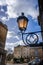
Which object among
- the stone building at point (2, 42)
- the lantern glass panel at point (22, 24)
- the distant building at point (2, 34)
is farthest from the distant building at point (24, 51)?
the lantern glass panel at point (22, 24)

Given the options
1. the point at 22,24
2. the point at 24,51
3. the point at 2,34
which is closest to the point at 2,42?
the point at 2,34

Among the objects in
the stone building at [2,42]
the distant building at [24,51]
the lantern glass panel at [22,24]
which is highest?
the lantern glass panel at [22,24]

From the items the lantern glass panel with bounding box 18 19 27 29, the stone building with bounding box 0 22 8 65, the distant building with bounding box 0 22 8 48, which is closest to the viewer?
the lantern glass panel with bounding box 18 19 27 29

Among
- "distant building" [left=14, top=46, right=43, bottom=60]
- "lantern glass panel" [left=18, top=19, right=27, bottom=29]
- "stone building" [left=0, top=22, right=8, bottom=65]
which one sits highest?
"lantern glass panel" [left=18, top=19, right=27, bottom=29]

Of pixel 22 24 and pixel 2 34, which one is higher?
pixel 22 24

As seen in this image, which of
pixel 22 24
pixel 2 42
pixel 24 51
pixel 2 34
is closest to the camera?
pixel 22 24

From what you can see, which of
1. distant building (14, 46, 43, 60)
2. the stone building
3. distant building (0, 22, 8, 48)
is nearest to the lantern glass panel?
the stone building

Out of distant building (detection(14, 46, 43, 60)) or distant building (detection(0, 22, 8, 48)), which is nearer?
distant building (detection(0, 22, 8, 48))

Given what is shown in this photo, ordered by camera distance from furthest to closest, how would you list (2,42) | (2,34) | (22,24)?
(2,34) → (2,42) → (22,24)

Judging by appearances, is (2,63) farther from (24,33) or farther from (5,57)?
(24,33)

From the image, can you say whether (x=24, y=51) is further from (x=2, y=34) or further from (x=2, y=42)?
(x=2, y=42)

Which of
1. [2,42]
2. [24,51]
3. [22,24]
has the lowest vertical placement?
[24,51]

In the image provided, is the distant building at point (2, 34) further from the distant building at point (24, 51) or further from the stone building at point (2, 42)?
the distant building at point (24, 51)

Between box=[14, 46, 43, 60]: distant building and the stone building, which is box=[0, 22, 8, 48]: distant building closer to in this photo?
the stone building
